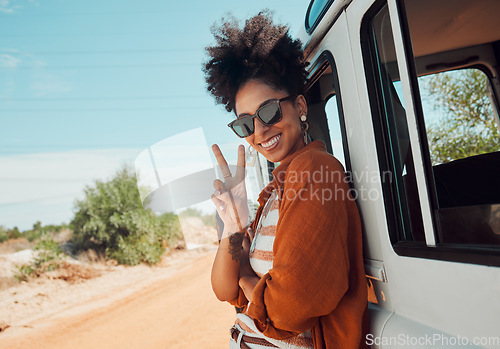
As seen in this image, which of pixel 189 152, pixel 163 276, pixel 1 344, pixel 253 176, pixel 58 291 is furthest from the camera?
pixel 163 276

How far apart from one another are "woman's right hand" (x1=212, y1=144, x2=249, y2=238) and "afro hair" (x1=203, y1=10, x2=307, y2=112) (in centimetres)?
36

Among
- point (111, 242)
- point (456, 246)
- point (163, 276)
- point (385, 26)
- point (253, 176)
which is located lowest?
point (163, 276)

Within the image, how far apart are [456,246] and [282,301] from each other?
0.55 meters

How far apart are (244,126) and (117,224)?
15354 mm

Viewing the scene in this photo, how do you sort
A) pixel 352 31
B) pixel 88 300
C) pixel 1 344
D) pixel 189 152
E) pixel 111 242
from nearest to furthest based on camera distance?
1. pixel 352 31
2. pixel 189 152
3. pixel 1 344
4. pixel 88 300
5. pixel 111 242

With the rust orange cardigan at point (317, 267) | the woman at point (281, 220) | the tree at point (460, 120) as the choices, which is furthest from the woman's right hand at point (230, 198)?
the tree at point (460, 120)

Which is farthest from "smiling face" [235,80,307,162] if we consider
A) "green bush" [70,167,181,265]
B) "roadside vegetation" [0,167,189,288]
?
"green bush" [70,167,181,265]

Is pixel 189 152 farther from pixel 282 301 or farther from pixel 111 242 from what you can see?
pixel 111 242

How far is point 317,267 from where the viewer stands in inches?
47.4

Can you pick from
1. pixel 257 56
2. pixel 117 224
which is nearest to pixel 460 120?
pixel 257 56

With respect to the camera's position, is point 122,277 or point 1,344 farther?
point 122,277

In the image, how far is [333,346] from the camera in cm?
131

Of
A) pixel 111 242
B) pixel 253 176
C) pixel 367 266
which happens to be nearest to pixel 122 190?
pixel 111 242

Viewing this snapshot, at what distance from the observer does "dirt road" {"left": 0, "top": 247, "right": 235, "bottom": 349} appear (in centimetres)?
612
